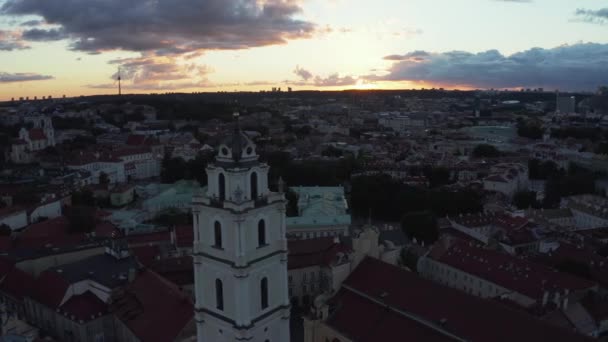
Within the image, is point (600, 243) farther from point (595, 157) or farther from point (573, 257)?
point (595, 157)

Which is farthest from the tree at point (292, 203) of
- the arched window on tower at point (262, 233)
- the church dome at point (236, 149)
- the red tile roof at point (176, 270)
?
the church dome at point (236, 149)

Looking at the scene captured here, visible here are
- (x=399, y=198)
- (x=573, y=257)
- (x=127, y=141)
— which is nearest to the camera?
(x=573, y=257)

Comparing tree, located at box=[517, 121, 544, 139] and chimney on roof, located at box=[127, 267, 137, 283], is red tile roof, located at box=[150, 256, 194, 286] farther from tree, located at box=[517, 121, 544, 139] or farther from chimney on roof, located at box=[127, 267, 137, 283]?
tree, located at box=[517, 121, 544, 139]

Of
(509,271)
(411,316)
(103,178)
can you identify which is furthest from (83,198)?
(411,316)

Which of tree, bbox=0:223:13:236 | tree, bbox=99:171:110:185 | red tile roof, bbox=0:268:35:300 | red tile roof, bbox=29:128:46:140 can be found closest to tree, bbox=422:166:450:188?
tree, bbox=99:171:110:185

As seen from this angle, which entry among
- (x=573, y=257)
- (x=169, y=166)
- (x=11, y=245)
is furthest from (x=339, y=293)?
(x=169, y=166)

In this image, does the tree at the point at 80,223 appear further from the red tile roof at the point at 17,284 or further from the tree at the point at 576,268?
the tree at the point at 576,268

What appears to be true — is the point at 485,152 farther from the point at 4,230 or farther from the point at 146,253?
the point at 4,230
